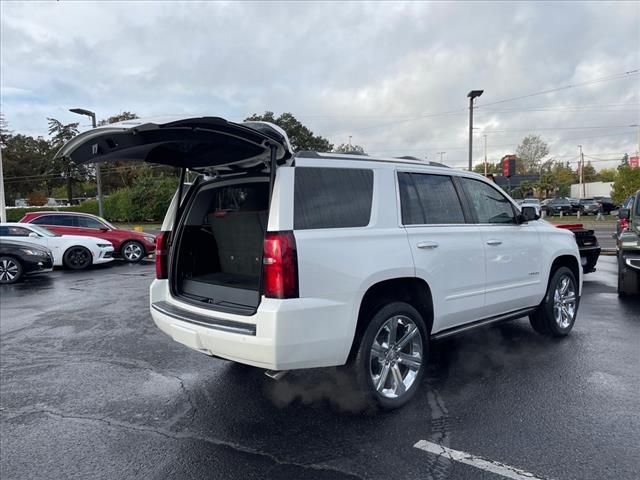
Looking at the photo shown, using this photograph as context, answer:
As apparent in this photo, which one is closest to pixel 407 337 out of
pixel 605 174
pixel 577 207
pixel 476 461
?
pixel 476 461

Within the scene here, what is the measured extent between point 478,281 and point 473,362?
975 mm

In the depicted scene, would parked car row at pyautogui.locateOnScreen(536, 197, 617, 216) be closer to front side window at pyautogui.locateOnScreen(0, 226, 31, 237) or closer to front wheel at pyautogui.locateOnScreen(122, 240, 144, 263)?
front wheel at pyautogui.locateOnScreen(122, 240, 144, 263)

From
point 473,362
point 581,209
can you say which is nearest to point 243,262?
point 473,362

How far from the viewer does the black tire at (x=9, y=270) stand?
36.8ft

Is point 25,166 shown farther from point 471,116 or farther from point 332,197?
point 332,197

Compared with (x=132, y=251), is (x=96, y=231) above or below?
above

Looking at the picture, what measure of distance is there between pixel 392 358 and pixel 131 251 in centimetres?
1327

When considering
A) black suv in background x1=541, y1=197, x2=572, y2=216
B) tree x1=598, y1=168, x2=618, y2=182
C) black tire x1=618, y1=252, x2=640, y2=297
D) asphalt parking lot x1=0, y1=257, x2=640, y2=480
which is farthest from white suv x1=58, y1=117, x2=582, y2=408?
tree x1=598, y1=168, x2=618, y2=182

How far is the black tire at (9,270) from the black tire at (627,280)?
12.3 metres

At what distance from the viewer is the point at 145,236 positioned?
15633mm

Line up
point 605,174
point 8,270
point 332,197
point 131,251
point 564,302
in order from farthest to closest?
point 605,174 < point 131,251 < point 8,270 < point 564,302 < point 332,197

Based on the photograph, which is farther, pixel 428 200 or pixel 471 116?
pixel 471 116

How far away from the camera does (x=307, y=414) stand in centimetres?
377

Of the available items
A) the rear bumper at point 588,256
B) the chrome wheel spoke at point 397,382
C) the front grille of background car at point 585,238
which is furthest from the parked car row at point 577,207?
the chrome wheel spoke at point 397,382
